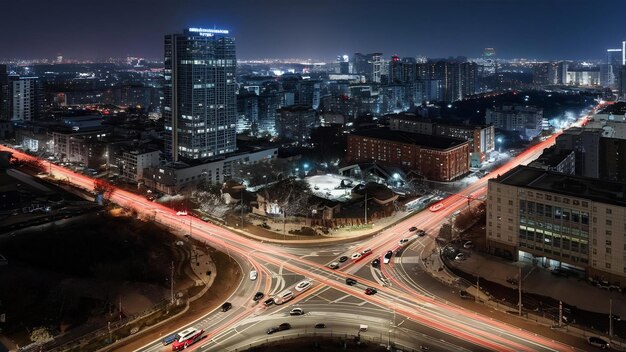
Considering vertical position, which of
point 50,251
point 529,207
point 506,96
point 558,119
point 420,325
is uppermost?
point 506,96

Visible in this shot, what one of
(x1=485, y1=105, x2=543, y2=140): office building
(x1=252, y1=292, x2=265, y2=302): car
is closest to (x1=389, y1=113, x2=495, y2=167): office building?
(x1=485, y1=105, x2=543, y2=140): office building

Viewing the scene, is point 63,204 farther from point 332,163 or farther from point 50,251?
point 332,163

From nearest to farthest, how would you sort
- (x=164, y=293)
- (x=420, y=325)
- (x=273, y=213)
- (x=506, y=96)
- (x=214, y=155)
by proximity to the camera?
(x=420, y=325) < (x=164, y=293) < (x=273, y=213) < (x=214, y=155) < (x=506, y=96)

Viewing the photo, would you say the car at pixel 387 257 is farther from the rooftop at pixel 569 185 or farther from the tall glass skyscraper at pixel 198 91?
the tall glass skyscraper at pixel 198 91

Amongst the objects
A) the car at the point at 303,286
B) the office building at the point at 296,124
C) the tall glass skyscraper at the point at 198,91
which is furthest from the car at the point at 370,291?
the office building at the point at 296,124

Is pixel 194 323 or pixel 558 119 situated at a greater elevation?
pixel 558 119

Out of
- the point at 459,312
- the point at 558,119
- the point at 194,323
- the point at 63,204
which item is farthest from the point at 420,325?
the point at 558,119

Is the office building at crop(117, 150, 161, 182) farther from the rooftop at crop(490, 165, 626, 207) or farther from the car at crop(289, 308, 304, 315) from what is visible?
the rooftop at crop(490, 165, 626, 207)
